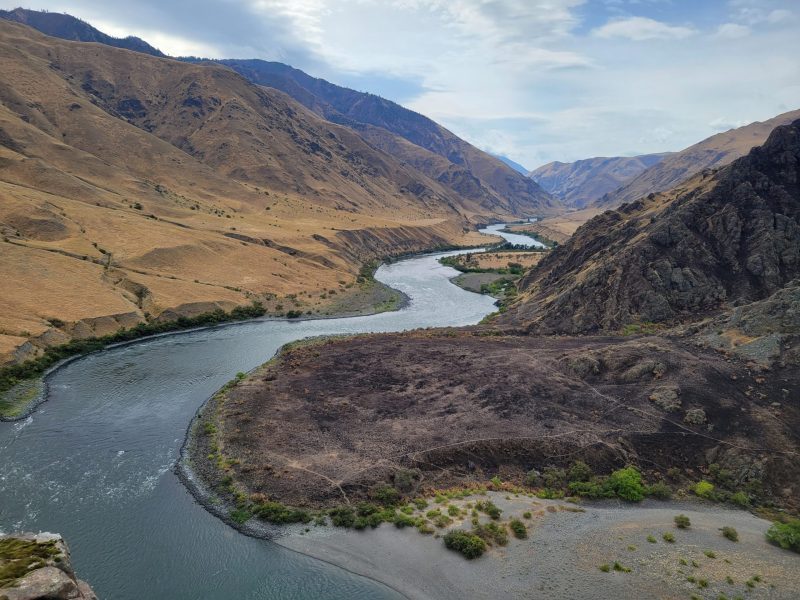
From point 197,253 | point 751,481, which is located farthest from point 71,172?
point 751,481

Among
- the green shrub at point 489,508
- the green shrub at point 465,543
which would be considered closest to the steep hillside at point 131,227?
the green shrub at point 465,543

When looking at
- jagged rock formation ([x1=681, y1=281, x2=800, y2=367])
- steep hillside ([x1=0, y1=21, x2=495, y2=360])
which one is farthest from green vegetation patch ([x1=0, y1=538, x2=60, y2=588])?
jagged rock formation ([x1=681, y1=281, x2=800, y2=367])

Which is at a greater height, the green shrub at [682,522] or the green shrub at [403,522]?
the green shrub at [682,522]

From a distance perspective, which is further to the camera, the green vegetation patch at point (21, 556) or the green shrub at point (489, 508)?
the green shrub at point (489, 508)

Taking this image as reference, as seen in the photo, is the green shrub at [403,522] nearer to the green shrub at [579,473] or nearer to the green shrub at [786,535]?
the green shrub at [579,473]

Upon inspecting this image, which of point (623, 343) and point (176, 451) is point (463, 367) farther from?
point (176, 451)

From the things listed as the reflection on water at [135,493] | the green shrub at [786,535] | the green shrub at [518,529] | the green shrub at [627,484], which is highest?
the green shrub at [786,535]

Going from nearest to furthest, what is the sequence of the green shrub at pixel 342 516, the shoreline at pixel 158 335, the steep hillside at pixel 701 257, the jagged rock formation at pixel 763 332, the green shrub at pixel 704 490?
1. the green shrub at pixel 342 516
2. the green shrub at pixel 704 490
3. the shoreline at pixel 158 335
4. the jagged rock formation at pixel 763 332
5. the steep hillside at pixel 701 257

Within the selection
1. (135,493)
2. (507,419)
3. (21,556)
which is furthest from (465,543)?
(135,493)

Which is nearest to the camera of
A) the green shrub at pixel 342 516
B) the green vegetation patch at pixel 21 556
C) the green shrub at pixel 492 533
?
the green vegetation patch at pixel 21 556
